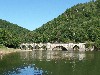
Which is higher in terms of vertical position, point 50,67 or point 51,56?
point 51,56

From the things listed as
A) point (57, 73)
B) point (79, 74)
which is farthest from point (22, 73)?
point (79, 74)

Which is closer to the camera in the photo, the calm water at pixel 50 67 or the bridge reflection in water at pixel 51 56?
the calm water at pixel 50 67

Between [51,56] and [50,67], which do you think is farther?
[51,56]

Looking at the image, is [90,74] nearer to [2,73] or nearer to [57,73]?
[57,73]

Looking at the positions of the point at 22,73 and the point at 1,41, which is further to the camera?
the point at 1,41

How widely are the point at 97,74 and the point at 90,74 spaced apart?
1.41 meters

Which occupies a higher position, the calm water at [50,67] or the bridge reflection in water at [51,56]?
the bridge reflection in water at [51,56]

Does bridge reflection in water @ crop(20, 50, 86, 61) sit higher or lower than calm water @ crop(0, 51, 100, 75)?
higher

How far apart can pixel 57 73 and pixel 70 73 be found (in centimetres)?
273

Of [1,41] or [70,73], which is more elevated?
[1,41]

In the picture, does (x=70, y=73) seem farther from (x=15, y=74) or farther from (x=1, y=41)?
(x=1, y=41)

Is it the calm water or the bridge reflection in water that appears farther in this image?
the bridge reflection in water

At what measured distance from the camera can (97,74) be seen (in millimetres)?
68438

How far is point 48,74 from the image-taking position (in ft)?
227
